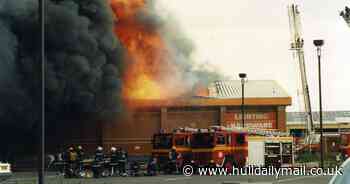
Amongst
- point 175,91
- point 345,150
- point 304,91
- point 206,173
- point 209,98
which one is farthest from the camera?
point 304,91

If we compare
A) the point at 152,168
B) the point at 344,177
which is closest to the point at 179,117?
the point at 152,168

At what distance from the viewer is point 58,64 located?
47000mm

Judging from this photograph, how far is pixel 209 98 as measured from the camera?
59.7 m

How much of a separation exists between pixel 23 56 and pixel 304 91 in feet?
184

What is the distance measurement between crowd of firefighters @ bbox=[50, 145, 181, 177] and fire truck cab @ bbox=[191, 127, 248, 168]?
3.95ft

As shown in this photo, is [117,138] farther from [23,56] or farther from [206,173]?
[206,173]

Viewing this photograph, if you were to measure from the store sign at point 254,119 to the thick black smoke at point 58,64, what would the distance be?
1291cm

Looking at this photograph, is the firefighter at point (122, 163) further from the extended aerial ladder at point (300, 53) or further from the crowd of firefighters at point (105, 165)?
the extended aerial ladder at point (300, 53)

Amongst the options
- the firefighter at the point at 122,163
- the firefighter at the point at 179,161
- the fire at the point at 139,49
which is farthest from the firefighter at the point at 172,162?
the fire at the point at 139,49

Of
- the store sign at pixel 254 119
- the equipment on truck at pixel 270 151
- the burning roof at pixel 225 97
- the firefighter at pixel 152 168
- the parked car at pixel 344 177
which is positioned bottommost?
the firefighter at pixel 152 168

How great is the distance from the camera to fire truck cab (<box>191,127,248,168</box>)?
127ft

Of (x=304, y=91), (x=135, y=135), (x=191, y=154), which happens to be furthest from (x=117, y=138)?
(x=304, y=91)

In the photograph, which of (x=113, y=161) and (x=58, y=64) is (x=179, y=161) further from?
(x=58, y=64)

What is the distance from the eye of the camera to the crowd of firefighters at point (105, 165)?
119 feet
